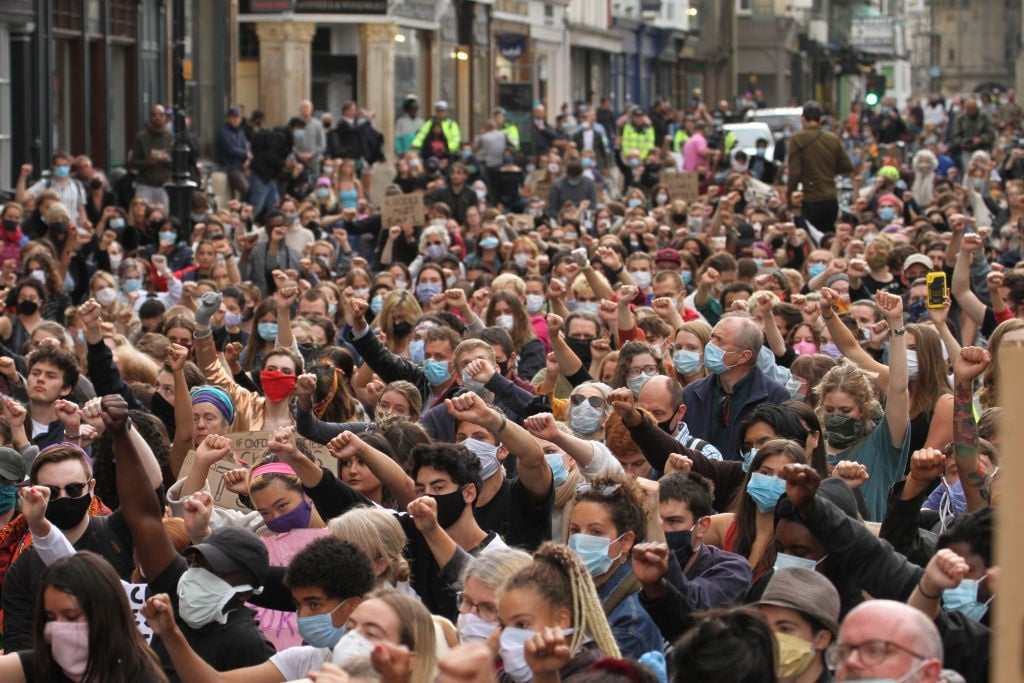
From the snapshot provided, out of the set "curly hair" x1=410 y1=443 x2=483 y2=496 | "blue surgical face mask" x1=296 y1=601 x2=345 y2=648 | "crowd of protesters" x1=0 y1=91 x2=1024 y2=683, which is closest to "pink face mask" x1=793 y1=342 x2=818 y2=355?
"crowd of protesters" x1=0 y1=91 x2=1024 y2=683

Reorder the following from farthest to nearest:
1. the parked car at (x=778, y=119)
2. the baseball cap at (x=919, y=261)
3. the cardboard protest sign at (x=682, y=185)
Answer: the parked car at (x=778, y=119)
the cardboard protest sign at (x=682, y=185)
the baseball cap at (x=919, y=261)

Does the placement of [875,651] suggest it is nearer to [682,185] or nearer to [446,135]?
[682,185]

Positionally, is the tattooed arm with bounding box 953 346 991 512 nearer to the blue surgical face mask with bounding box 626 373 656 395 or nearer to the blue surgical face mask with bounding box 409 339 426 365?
the blue surgical face mask with bounding box 626 373 656 395

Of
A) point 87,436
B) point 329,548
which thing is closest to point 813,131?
point 87,436

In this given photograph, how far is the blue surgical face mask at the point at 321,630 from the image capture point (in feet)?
19.7

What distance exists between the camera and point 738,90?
246 feet

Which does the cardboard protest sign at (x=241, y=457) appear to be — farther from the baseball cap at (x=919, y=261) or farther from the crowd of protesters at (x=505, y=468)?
the baseball cap at (x=919, y=261)

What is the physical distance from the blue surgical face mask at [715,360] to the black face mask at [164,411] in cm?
271

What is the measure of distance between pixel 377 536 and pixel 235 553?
18.0 inches

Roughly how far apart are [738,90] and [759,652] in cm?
7105

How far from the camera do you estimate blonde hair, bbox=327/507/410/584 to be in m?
6.38

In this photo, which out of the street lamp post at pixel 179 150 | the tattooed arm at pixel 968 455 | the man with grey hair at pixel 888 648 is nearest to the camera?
the man with grey hair at pixel 888 648

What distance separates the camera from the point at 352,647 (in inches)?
211

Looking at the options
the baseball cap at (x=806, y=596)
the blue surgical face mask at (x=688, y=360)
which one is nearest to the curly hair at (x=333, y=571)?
the baseball cap at (x=806, y=596)
